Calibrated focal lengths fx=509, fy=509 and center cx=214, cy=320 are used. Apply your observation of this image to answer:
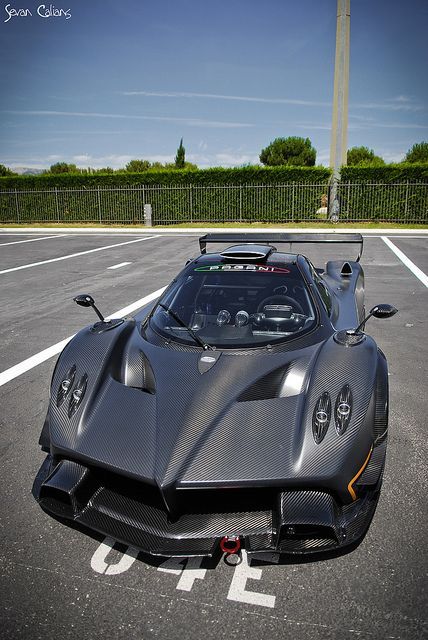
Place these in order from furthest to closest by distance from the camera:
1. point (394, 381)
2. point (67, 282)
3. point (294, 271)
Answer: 1. point (67, 282)
2. point (394, 381)
3. point (294, 271)

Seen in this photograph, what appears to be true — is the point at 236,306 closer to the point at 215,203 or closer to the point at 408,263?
the point at 408,263

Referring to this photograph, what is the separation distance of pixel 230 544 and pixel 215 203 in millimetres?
22898

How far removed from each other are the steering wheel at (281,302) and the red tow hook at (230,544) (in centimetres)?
189

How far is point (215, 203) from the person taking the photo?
24188 millimetres

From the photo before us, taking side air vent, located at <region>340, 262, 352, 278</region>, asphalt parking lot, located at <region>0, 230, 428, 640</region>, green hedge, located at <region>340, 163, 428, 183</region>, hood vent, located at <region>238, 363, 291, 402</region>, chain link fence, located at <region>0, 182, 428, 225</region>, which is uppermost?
green hedge, located at <region>340, 163, 428, 183</region>

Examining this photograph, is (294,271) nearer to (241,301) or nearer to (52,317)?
(241,301)

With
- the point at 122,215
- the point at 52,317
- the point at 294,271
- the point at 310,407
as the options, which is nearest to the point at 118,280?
the point at 52,317

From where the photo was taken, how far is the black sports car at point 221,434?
2297 mm

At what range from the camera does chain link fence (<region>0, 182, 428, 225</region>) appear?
2223 centimetres

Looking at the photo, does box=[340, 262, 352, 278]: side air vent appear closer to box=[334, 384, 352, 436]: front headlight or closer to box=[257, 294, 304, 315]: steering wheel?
box=[257, 294, 304, 315]: steering wheel

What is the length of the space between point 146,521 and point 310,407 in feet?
3.35

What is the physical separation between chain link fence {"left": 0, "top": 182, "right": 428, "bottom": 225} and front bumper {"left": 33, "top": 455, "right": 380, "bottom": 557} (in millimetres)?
21666

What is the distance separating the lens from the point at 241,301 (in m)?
3.93

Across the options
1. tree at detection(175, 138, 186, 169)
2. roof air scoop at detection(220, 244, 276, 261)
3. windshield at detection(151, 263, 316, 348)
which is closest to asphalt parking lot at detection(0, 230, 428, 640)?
windshield at detection(151, 263, 316, 348)
